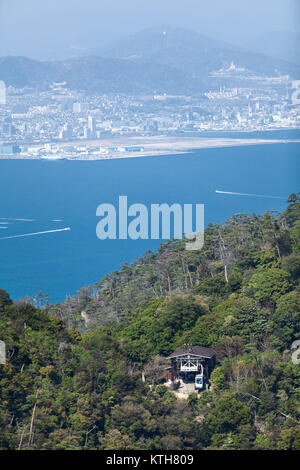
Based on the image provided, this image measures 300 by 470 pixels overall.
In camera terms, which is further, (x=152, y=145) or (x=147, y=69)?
(x=147, y=69)

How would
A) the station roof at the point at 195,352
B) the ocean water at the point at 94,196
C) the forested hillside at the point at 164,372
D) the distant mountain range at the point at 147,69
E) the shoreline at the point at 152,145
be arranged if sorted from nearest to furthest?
the forested hillside at the point at 164,372 → the station roof at the point at 195,352 → the ocean water at the point at 94,196 → the shoreline at the point at 152,145 → the distant mountain range at the point at 147,69

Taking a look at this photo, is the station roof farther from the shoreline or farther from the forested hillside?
the shoreline

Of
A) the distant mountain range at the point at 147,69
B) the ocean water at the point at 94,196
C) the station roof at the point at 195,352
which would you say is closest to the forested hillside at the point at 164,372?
the station roof at the point at 195,352

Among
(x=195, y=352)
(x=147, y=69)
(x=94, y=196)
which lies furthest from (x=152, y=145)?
(x=195, y=352)

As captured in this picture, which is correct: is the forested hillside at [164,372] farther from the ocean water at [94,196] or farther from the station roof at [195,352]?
the ocean water at [94,196]

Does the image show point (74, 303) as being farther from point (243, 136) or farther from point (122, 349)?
point (243, 136)

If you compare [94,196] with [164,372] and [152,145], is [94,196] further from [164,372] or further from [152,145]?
[164,372]

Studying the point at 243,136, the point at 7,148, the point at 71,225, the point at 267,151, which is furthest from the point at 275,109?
the point at 71,225
